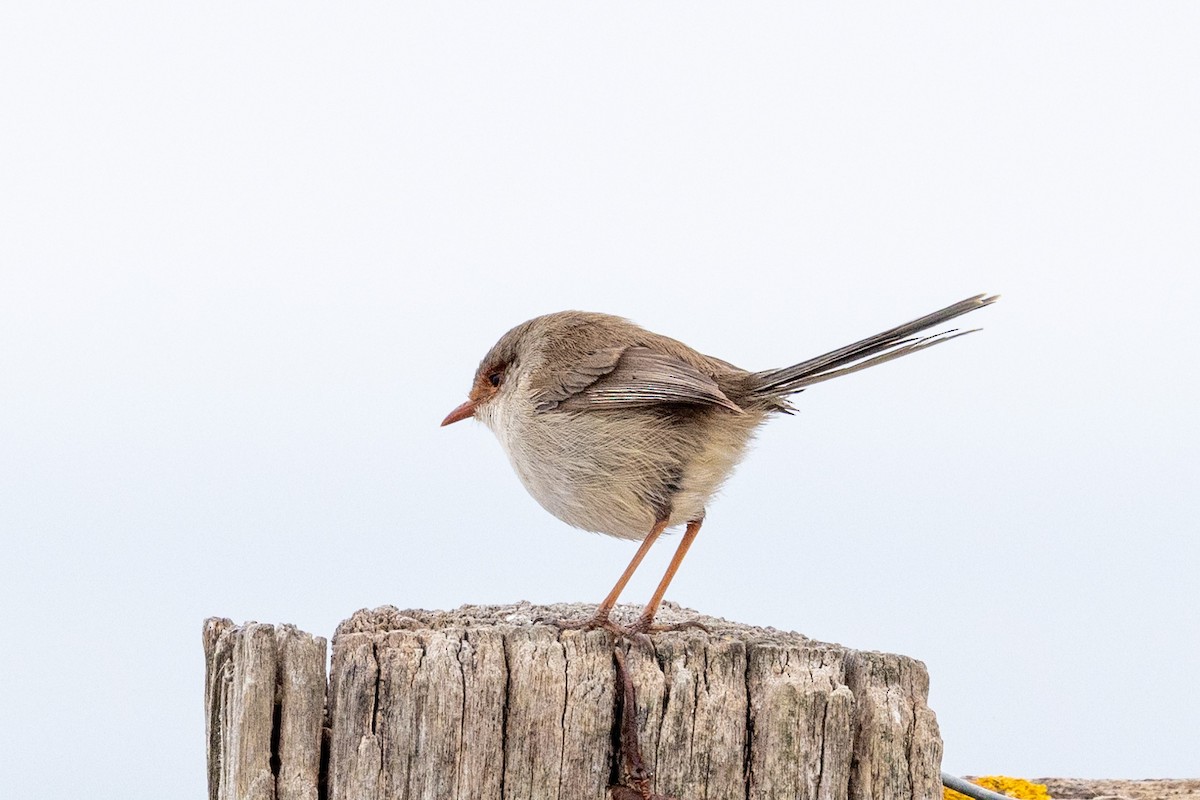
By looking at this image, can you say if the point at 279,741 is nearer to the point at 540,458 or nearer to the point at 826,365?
the point at 540,458

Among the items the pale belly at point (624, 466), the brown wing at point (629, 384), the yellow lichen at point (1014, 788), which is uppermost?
the brown wing at point (629, 384)

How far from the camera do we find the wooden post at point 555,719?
3352 millimetres

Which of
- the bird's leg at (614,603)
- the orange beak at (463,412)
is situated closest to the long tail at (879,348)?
the bird's leg at (614,603)

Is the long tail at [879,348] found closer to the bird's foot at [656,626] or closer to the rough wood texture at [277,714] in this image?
the bird's foot at [656,626]

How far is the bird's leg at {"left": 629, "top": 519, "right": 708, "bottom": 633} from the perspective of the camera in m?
4.16

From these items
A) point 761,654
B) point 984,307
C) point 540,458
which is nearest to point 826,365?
point 984,307

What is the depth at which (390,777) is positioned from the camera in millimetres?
3371

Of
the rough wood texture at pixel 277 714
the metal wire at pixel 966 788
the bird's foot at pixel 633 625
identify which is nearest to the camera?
the rough wood texture at pixel 277 714

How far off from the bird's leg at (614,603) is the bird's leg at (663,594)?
21 mm

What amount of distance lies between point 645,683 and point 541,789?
1.32ft

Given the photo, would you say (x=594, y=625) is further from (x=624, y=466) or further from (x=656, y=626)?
(x=624, y=466)

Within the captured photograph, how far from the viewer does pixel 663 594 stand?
4.54 metres

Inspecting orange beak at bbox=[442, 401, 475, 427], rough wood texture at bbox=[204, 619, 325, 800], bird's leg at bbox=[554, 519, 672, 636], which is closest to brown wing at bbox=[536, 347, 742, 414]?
bird's leg at bbox=[554, 519, 672, 636]

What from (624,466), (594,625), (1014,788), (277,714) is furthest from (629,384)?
(1014,788)
